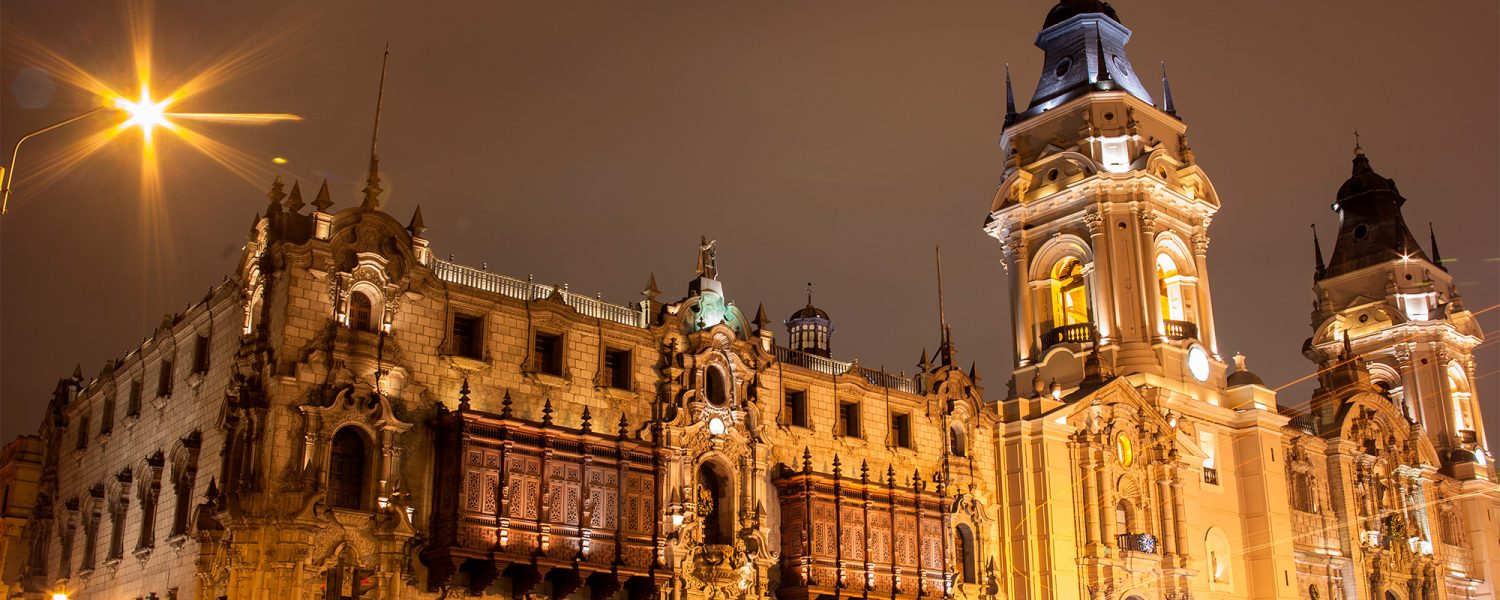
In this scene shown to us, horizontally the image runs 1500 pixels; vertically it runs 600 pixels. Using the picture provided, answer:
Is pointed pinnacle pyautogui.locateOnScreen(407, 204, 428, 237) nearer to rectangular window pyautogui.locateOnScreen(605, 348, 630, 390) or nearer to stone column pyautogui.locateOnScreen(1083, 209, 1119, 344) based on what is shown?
rectangular window pyautogui.locateOnScreen(605, 348, 630, 390)

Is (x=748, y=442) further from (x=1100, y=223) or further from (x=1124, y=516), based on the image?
(x=1100, y=223)

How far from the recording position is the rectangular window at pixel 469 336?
34219mm

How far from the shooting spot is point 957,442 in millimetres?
45500

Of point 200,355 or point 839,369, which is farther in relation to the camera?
point 839,369

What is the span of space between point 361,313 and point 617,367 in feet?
24.3

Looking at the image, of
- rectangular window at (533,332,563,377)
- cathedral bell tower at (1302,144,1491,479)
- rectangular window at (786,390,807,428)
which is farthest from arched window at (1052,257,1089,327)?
rectangular window at (533,332,563,377)

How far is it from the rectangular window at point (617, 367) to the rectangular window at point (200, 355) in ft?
33.8

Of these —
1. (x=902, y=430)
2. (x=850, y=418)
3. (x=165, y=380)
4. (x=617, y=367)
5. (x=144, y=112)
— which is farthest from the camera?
(x=902, y=430)

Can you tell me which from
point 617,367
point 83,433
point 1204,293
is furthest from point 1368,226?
point 83,433

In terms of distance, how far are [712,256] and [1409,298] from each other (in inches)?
1756

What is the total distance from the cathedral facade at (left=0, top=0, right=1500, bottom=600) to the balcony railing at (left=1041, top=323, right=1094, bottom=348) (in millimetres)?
170

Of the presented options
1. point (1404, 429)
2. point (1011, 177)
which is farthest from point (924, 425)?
point (1404, 429)

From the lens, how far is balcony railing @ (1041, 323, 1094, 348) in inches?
2018

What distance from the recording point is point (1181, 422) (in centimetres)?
5009
